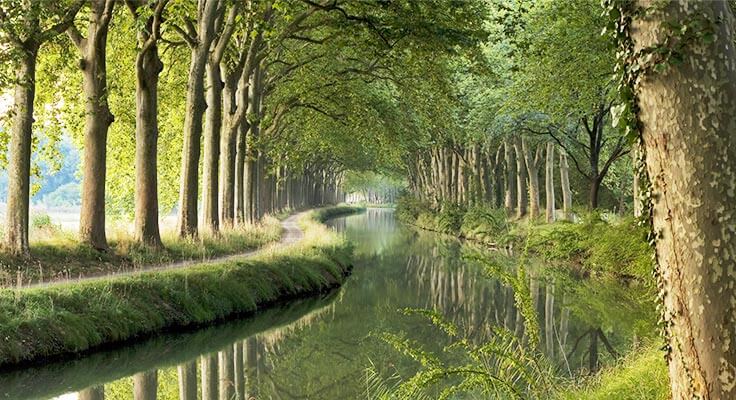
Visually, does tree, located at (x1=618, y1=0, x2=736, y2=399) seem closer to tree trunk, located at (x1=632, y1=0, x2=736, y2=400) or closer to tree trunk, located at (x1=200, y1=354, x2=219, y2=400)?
tree trunk, located at (x1=632, y1=0, x2=736, y2=400)

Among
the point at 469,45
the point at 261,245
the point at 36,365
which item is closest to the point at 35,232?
the point at 36,365

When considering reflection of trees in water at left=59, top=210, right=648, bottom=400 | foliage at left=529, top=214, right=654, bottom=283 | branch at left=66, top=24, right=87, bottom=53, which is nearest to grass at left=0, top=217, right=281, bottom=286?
reflection of trees in water at left=59, top=210, right=648, bottom=400

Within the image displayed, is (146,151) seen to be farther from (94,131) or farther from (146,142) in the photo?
(94,131)

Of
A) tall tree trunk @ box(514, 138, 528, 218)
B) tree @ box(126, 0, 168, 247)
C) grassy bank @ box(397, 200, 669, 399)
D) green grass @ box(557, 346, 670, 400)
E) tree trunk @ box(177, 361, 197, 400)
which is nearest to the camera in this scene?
green grass @ box(557, 346, 670, 400)

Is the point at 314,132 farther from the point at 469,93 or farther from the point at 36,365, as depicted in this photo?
the point at 36,365

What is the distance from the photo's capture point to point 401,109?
117 ft

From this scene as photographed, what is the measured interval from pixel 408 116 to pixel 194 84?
15.9 m

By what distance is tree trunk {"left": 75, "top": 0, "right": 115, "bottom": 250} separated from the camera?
17750mm

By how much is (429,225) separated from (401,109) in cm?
2340

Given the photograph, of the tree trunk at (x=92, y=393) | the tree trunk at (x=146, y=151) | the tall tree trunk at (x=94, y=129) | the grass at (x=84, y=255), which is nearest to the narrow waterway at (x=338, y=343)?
the tree trunk at (x=92, y=393)

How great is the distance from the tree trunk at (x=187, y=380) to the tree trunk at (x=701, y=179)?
7657 millimetres

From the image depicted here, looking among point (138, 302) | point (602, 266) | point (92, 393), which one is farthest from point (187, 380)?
point (602, 266)

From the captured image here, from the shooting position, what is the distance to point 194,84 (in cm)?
2064

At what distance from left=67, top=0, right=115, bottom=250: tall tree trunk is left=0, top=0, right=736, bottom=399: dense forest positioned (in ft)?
0.16
